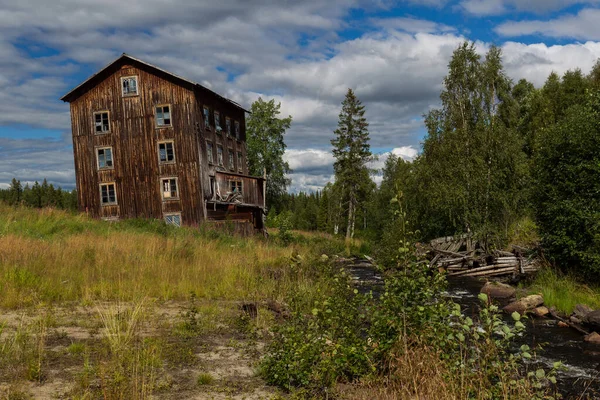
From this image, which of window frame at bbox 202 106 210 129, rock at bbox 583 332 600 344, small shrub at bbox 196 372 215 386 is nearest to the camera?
small shrub at bbox 196 372 215 386

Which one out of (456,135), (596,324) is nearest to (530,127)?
(456,135)

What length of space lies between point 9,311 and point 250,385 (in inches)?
239

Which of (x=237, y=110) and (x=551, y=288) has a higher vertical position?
(x=237, y=110)

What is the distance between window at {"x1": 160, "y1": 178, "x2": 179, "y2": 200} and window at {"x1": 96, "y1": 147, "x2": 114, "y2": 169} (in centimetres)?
410

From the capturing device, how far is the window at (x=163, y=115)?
3344 cm

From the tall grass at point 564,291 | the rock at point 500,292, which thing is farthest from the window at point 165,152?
the tall grass at point 564,291

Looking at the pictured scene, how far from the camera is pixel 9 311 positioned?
957 cm

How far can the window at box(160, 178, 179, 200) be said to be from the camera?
109 feet

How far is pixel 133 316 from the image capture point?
763cm

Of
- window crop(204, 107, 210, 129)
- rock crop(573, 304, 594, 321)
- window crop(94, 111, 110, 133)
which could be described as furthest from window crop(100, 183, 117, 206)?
rock crop(573, 304, 594, 321)

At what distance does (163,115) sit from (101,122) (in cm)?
476

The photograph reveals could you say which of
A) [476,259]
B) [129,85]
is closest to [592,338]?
[476,259]

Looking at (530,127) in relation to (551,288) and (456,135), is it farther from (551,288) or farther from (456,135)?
(551,288)

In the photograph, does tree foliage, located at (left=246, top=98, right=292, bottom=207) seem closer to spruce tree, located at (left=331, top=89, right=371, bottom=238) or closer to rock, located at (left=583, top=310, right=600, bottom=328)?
spruce tree, located at (left=331, top=89, right=371, bottom=238)
